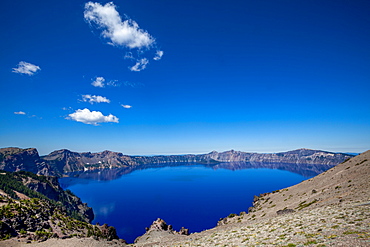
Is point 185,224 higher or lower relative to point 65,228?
lower

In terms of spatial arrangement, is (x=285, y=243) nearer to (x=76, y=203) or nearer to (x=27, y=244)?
(x=27, y=244)

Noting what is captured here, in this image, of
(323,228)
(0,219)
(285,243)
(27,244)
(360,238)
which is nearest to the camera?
(360,238)

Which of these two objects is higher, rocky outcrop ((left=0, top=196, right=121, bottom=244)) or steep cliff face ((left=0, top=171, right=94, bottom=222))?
rocky outcrop ((left=0, top=196, right=121, bottom=244))

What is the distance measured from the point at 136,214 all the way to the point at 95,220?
36.2 meters

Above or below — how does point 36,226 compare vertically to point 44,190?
above

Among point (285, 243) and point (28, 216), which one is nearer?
point (285, 243)

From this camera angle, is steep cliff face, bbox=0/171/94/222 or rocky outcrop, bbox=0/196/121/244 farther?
steep cliff face, bbox=0/171/94/222

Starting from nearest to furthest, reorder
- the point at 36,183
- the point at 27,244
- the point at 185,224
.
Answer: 1. the point at 27,244
2. the point at 185,224
3. the point at 36,183

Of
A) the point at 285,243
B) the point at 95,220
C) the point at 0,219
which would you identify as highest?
the point at 285,243

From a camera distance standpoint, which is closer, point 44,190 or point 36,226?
point 36,226

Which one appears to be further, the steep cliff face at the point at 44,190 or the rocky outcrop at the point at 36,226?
the steep cliff face at the point at 44,190

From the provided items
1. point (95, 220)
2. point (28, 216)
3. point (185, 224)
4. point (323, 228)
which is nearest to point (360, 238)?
point (323, 228)

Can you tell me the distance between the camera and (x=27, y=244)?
1448 inches

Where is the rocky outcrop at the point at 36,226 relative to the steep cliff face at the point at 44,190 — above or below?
above
